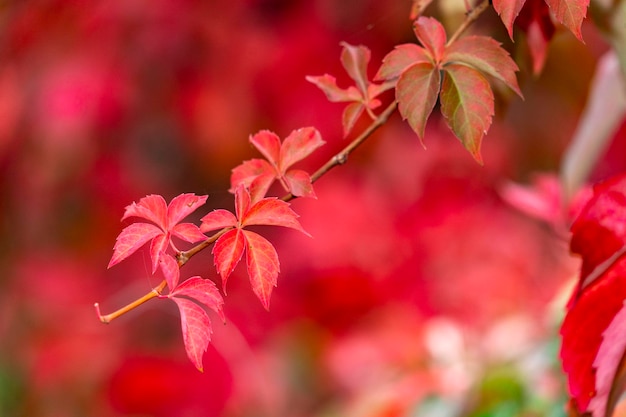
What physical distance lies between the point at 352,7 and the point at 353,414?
1.37ft

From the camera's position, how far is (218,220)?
8.5 inches

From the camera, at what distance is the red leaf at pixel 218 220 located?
215mm

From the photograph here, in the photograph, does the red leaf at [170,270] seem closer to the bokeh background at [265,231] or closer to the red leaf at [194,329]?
the red leaf at [194,329]

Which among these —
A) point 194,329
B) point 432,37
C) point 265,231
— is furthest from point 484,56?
point 265,231

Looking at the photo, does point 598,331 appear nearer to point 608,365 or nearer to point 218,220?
point 608,365

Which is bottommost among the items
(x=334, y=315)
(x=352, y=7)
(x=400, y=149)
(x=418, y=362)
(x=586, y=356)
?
(x=586, y=356)

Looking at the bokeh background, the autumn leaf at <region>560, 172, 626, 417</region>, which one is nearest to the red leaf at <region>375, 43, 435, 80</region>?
the autumn leaf at <region>560, 172, 626, 417</region>

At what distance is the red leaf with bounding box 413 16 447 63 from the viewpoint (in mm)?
227

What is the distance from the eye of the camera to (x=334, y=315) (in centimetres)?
87

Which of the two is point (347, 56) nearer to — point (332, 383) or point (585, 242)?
point (585, 242)

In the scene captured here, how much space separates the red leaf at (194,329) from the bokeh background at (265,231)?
1.80ft

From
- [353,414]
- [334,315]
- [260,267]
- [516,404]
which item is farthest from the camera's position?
[334,315]

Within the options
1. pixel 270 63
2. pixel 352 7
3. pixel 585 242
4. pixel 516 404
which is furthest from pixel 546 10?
pixel 270 63

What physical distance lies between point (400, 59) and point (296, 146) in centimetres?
4
